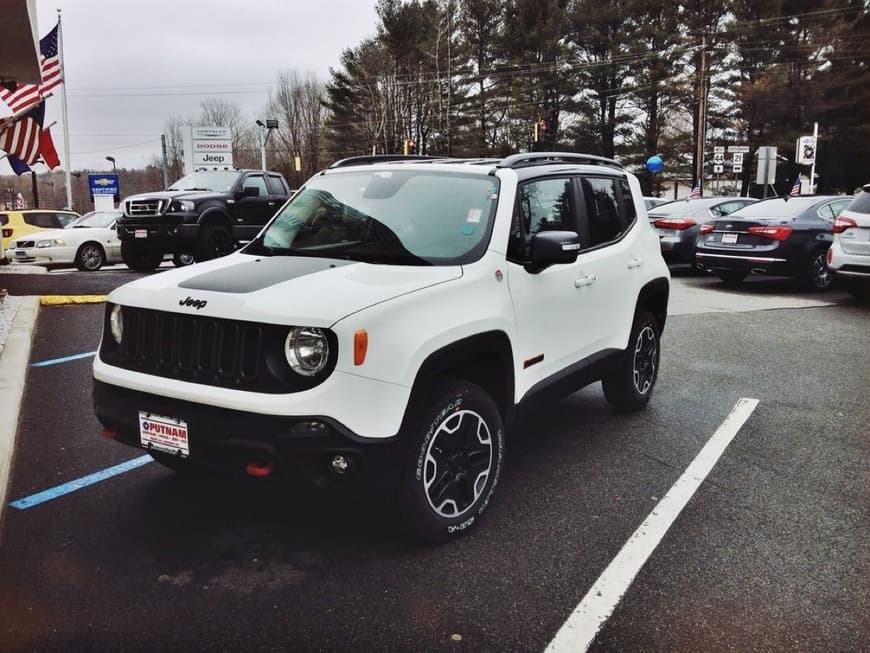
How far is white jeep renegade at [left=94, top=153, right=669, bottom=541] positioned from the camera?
3023 mm

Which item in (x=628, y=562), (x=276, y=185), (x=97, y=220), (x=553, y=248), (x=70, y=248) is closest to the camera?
→ (x=628, y=562)

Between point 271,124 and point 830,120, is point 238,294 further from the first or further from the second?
point 830,120

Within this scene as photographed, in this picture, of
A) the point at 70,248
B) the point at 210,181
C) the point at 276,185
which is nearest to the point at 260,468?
the point at 210,181

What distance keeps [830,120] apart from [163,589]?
4934 cm

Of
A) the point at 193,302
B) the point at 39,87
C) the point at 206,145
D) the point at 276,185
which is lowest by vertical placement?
→ the point at 193,302

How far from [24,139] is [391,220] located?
40.7 feet

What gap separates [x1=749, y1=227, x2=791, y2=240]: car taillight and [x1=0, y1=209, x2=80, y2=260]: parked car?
650 inches

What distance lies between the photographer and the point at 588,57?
46.5 metres

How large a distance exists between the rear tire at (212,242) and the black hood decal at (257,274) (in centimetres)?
989

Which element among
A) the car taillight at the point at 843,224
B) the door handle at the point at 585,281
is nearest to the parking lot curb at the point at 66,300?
the door handle at the point at 585,281

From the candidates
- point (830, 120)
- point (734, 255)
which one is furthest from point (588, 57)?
point (734, 255)

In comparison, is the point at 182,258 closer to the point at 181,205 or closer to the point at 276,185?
the point at 181,205

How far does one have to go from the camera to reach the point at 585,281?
15.0 ft

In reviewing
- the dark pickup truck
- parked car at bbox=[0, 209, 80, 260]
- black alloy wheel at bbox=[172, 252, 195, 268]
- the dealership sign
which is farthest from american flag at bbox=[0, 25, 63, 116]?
the dealership sign
